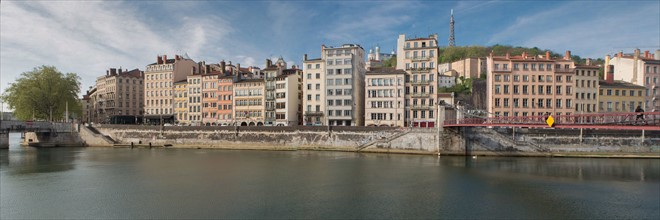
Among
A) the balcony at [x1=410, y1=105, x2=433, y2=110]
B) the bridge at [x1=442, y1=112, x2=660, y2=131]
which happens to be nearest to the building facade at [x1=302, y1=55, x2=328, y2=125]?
the balcony at [x1=410, y1=105, x2=433, y2=110]

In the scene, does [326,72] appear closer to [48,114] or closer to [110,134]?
[110,134]

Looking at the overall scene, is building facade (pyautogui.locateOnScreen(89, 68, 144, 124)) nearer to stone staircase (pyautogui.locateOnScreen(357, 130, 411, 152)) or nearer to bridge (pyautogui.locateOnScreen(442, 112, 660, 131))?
stone staircase (pyautogui.locateOnScreen(357, 130, 411, 152))

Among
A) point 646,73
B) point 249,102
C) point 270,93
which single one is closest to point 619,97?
point 646,73

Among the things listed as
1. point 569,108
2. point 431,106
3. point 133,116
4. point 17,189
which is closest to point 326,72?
point 431,106

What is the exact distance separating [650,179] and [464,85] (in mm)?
64254

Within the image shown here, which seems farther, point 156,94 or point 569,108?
point 156,94

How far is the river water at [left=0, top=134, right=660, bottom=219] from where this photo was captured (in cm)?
2128

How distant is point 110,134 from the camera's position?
63219 mm

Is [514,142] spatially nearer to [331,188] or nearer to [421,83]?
[421,83]

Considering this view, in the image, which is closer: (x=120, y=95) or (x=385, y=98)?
(x=385, y=98)

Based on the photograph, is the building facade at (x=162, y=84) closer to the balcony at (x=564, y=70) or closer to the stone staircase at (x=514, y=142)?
the stone staircase at (x=514, y=142)

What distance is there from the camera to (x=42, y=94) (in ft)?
216

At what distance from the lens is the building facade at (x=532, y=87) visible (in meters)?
57.3

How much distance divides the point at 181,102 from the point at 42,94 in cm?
2353
